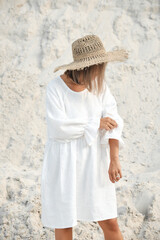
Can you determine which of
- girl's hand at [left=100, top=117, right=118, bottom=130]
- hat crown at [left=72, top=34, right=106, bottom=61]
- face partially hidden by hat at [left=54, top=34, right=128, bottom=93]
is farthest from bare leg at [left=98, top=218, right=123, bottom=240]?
hat crown at [left=72, top=34, right=106, bottom=61]

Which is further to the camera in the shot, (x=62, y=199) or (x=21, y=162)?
(x=21, y=162)

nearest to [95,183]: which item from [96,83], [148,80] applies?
[96,83]

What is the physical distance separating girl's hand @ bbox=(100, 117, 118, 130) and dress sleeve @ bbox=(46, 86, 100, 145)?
0.04 meters

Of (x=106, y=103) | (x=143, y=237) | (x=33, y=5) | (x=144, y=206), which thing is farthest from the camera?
(x=33, y=5)

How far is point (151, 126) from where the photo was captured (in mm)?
5961

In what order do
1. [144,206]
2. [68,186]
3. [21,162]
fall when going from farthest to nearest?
[21,162] < [144,206] < [68,186]

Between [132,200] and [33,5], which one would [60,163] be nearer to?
[132,200]

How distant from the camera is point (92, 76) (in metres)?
2.54

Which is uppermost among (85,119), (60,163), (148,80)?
(148,80)

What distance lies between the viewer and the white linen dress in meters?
2.49

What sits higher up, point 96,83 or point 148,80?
point 148,80

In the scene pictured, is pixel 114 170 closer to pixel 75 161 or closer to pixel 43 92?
pixel 75 161

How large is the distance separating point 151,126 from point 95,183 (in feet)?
11.8

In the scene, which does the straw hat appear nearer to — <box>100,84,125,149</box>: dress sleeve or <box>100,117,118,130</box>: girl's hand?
<box>100,84,125,149</box>: dress sleeve
